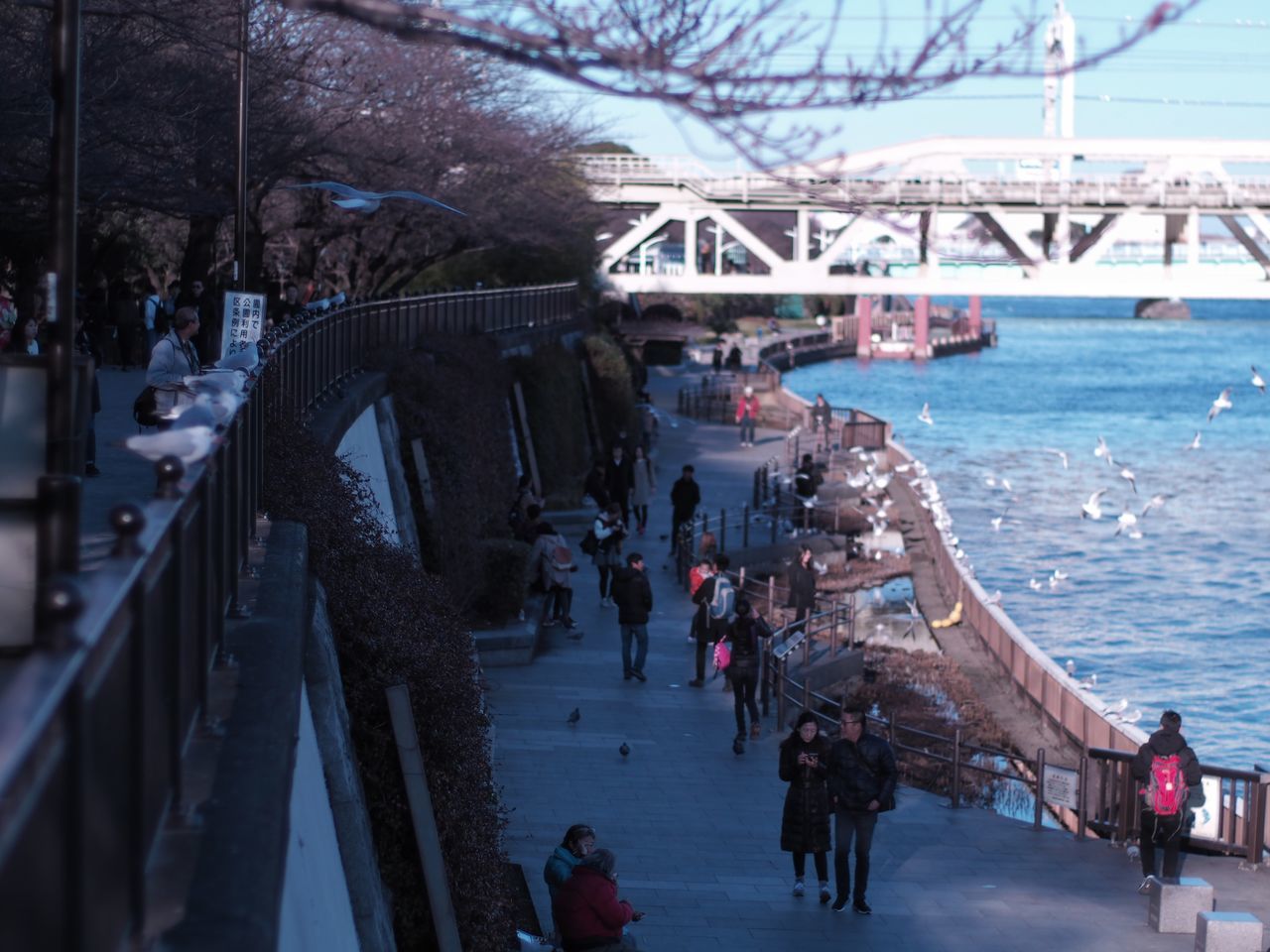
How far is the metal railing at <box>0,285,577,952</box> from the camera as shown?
2.64m

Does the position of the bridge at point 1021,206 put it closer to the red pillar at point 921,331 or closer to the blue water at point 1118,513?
the blue water at point 1118,513

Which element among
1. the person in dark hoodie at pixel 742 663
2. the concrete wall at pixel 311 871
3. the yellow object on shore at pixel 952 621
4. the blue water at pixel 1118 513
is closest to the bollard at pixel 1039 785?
the person in dark hoodie at pixel 742 663

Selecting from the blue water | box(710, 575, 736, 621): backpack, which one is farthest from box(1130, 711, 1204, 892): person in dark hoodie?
the blue water

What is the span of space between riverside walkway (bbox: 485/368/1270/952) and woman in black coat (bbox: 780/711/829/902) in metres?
0.32

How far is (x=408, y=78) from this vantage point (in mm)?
34656

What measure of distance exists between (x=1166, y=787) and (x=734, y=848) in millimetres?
3522

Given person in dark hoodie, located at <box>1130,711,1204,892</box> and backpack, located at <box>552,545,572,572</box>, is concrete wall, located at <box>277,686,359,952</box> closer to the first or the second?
person in dark hoodie, located at <box>1130,711,1204,892</box>

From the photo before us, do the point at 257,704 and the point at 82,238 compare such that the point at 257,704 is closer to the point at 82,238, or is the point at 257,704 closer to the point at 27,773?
the point at 27,773

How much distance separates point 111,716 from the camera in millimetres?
3506

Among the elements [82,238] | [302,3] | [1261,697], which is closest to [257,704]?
[302,3]

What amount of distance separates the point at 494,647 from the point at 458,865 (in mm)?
10797

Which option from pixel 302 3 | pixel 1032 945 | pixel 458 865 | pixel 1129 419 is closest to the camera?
pixel 302 3

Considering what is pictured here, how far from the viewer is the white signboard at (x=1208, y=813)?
1552 cm

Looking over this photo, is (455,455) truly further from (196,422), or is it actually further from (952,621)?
(196,422)
